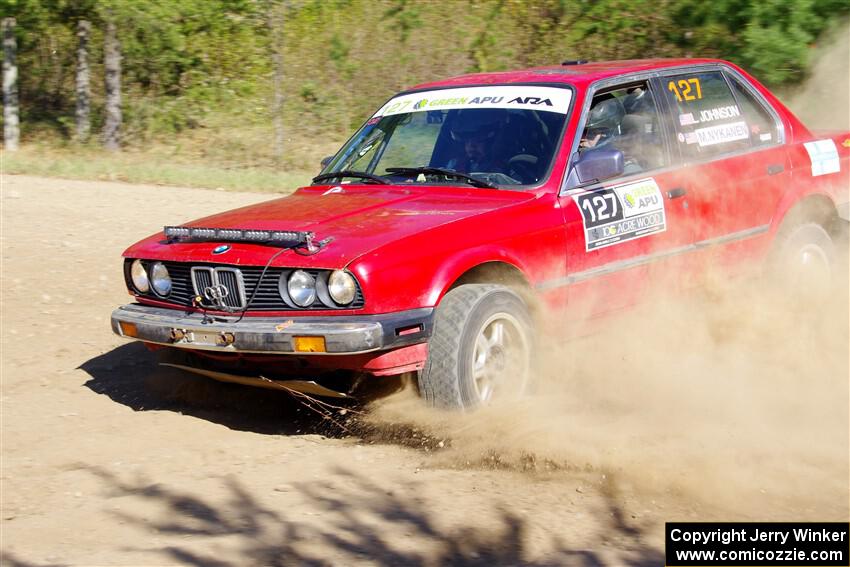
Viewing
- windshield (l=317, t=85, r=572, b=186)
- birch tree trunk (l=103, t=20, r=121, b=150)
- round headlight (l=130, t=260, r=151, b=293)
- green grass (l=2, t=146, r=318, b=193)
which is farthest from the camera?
birch tree trunk (l=103, t=20, r=121, b=150)

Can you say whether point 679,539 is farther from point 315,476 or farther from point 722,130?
point 722,130

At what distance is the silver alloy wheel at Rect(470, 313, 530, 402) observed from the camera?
523 cm

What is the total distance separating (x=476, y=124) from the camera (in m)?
6.12

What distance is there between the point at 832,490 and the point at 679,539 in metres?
0.96

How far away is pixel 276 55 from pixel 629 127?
11.9m

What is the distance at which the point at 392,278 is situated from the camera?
4.90 metres

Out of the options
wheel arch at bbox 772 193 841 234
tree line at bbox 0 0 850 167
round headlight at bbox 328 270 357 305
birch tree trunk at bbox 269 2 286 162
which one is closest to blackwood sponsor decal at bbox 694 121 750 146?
wheel arch at bbox 772 193 841 234

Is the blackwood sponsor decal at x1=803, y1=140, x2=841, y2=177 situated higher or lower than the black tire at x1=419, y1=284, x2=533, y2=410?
higher

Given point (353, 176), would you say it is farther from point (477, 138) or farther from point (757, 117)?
point (757, 117)

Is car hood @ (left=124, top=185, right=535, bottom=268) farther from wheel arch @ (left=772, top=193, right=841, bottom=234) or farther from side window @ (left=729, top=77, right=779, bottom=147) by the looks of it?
wheel arch @ (left=772, top=193, right=841, bottom=234)

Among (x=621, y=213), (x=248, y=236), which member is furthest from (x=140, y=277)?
(x=621, y=213)

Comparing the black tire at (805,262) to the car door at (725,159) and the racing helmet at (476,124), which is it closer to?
the car door at (725,159)

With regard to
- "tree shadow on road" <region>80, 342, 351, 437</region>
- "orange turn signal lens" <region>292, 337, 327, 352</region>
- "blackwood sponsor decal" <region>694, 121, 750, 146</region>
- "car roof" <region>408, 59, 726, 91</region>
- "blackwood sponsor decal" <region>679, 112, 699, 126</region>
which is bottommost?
"tree shadow on road" <region>80, 342, 351, 437</region>

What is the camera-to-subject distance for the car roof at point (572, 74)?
6.17 meters
